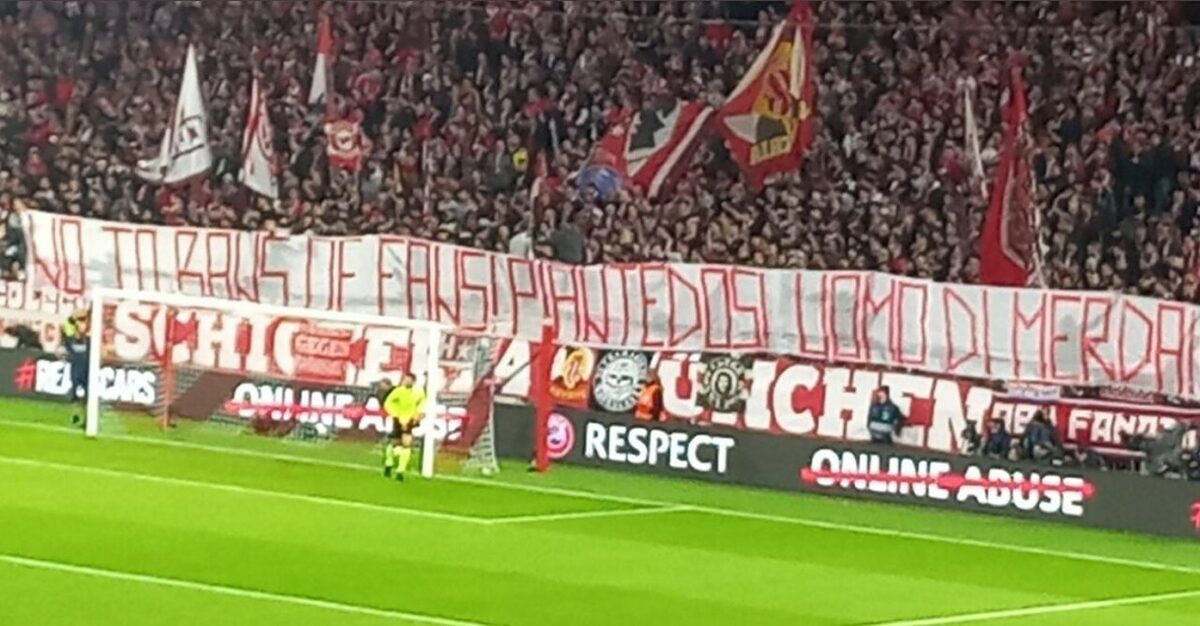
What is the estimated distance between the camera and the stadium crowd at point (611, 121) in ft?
104

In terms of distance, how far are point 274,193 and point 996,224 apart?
11120 millimetres

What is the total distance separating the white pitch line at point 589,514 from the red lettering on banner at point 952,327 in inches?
149

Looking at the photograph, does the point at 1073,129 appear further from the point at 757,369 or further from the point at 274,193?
the point at 274,193

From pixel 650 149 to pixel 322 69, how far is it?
5578mm

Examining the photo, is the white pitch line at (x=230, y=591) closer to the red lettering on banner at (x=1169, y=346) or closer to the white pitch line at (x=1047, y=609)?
the white pitch line at (x=1047, y=609)

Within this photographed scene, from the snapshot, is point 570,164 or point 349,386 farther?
point 570,164

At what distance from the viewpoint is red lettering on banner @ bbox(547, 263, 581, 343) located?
101ft

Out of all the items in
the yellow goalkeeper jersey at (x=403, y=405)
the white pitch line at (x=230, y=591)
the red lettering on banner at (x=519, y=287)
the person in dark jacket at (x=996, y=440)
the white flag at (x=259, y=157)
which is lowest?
the white pitch line at (x=230, y=591)

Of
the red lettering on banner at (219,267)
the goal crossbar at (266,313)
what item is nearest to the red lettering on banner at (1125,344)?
the goal crossbar at (266,313)

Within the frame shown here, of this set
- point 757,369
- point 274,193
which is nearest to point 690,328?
point 757,369

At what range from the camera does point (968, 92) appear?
33.2m

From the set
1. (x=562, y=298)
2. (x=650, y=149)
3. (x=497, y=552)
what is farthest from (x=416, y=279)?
(x=497, y=552)

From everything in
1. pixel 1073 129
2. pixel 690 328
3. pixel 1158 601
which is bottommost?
pixel 1158 601

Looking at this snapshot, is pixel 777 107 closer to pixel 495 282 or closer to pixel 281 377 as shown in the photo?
pixel 495 282
